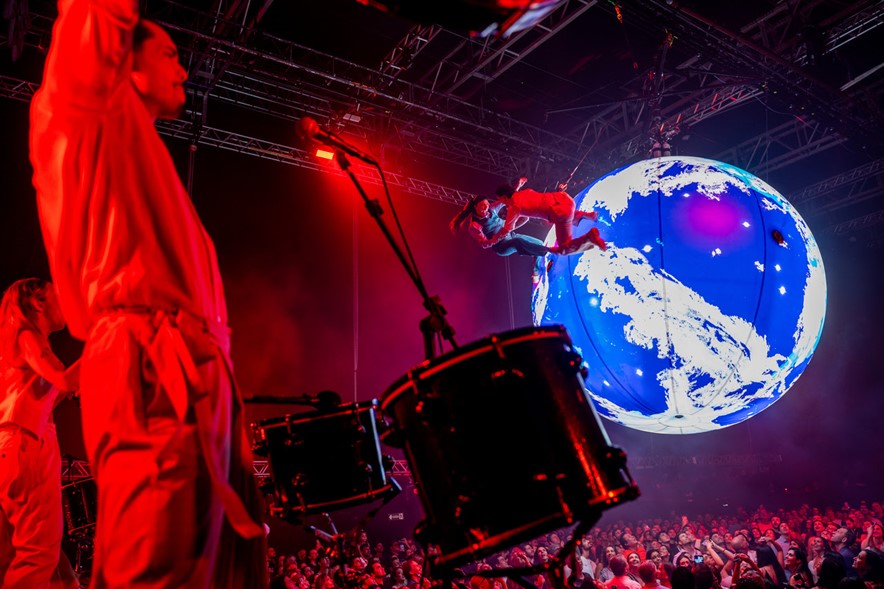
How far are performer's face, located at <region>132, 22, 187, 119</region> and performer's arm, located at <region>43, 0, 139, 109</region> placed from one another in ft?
0.46

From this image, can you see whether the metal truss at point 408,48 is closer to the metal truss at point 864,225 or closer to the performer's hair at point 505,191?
the performer's hair at point 505,191

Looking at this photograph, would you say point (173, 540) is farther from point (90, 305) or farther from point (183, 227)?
point (183, 227)

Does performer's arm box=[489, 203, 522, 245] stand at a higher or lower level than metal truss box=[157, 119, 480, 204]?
lower

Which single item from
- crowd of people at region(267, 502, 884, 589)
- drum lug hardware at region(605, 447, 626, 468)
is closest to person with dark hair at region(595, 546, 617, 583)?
crowd of people at region(267, 502, 884, 589)

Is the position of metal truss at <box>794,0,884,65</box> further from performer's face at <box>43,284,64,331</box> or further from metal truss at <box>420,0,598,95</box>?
performer's face at <box>43,284,64,331</box>

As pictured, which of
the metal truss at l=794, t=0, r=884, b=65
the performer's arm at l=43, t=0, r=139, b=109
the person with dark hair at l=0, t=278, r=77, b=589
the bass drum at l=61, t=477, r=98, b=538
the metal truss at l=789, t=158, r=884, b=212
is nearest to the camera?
the performer's arm at l=43, t=0, r=139, b=109

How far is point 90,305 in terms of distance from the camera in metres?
1.60

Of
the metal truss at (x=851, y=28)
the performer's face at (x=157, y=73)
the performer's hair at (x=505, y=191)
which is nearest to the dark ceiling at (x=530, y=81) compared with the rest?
the metal truss at (x=851, y=28)

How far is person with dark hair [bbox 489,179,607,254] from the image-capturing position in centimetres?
641

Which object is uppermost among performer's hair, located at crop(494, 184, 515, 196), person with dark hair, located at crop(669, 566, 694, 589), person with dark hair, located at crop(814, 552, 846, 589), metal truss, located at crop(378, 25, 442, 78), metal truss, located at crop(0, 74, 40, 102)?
metal truss, located at crop(378, 25, 442, 78)

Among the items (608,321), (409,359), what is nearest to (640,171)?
(608,321)

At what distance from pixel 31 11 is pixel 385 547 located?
38.1 ft

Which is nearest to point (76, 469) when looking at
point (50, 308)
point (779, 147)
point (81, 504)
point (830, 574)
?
point (81, 504)

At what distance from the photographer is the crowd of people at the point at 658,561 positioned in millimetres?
4746
